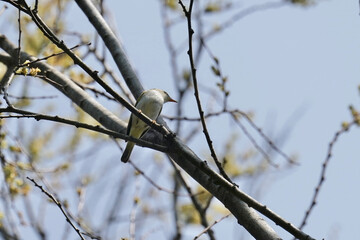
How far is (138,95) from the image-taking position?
3389 mm

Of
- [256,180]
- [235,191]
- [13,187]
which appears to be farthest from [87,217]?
[235,191]

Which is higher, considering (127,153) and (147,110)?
(147,110)

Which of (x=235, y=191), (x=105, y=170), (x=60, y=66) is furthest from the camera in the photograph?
(x=105, y=170)

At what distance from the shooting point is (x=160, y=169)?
5.97 meters

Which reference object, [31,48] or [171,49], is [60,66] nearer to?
[31,48]

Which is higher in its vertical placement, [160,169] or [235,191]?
[160,169]

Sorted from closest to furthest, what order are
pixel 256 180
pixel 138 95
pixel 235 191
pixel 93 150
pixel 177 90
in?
pixel 235 191, pixel 138 95, pixel 256 180, pixel 177 90, pixel 93 150

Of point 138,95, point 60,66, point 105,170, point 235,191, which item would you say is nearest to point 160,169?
point 105,170

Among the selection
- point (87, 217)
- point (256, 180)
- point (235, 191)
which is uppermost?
point (87, 217)

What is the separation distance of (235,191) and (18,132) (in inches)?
121

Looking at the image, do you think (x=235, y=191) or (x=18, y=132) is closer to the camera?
(x=235, y=191)

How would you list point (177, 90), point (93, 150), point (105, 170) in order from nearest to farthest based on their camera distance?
point (177, 90), point (93, 150), point (105, 170)

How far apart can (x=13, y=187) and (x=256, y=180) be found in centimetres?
214

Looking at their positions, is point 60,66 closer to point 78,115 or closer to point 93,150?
point 78,115
